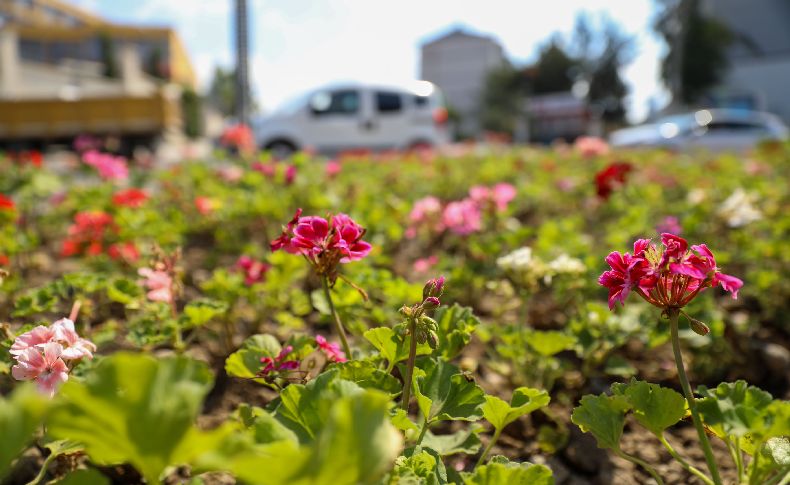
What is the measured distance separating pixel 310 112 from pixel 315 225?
1428 centimetres

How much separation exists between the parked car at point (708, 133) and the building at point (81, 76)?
11.7 meters

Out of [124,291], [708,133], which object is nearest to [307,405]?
[124,291]

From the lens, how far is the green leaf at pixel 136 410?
0.74 metres

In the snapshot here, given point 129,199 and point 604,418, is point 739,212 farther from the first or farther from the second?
point 129,199

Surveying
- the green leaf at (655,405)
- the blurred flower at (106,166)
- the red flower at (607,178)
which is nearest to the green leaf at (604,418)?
the green leaf at (655,405)

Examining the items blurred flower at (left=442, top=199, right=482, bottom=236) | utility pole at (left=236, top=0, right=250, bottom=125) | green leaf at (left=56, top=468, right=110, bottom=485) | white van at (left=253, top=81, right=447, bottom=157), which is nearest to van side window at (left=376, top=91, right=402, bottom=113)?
white van at (left=253, top=81, right=447, bottom=157)

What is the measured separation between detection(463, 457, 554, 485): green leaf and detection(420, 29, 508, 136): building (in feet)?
196

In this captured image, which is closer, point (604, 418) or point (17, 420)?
point (17, 420)

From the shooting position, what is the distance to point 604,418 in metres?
1.26

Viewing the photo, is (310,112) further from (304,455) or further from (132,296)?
(304,455)

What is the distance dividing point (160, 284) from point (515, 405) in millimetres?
1168

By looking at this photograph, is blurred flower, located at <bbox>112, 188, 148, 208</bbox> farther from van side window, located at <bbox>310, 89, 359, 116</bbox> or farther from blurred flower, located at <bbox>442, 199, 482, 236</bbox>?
van side window, located at <bbox>310, 89, 359, 116</bbox>

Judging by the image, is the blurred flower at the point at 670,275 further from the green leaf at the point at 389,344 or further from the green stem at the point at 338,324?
the green stem at the point at 338,324

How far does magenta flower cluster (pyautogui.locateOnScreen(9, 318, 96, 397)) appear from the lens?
129cm
